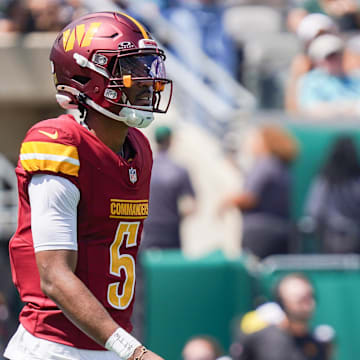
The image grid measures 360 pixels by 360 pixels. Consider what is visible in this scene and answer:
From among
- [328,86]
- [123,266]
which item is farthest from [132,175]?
[328,86]

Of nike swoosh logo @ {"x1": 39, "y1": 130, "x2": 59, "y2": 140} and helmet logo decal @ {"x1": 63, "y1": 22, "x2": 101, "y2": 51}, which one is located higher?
helmet logo decal @ {"x1": 63, "y1": 22, "x2": 101, "y2": 51}

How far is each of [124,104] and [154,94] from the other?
141 millimetres

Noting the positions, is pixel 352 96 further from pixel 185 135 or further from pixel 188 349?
pixel 188 349

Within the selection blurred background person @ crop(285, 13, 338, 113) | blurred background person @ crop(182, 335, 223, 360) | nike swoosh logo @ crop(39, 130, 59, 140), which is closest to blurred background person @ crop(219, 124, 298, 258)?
blurred background person @ crop(285, 13, 338, 113)

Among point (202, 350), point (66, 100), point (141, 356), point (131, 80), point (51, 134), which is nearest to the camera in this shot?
point (141, 356)

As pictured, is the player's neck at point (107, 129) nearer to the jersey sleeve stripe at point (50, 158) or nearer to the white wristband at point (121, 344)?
the jersey sleeve stripe at point (50, 158)

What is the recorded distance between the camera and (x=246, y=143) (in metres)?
7.57

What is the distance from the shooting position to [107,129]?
2.67 m

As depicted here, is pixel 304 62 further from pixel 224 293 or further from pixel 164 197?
pixel 224 293

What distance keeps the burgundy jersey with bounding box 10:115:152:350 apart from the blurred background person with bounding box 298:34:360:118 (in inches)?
196

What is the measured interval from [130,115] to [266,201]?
13.0 ft

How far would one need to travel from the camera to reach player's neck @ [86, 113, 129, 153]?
266 centimetres

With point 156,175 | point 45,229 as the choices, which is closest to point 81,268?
point 45,229

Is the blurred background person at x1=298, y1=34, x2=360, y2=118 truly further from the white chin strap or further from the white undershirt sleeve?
the white undershirt sleeve
